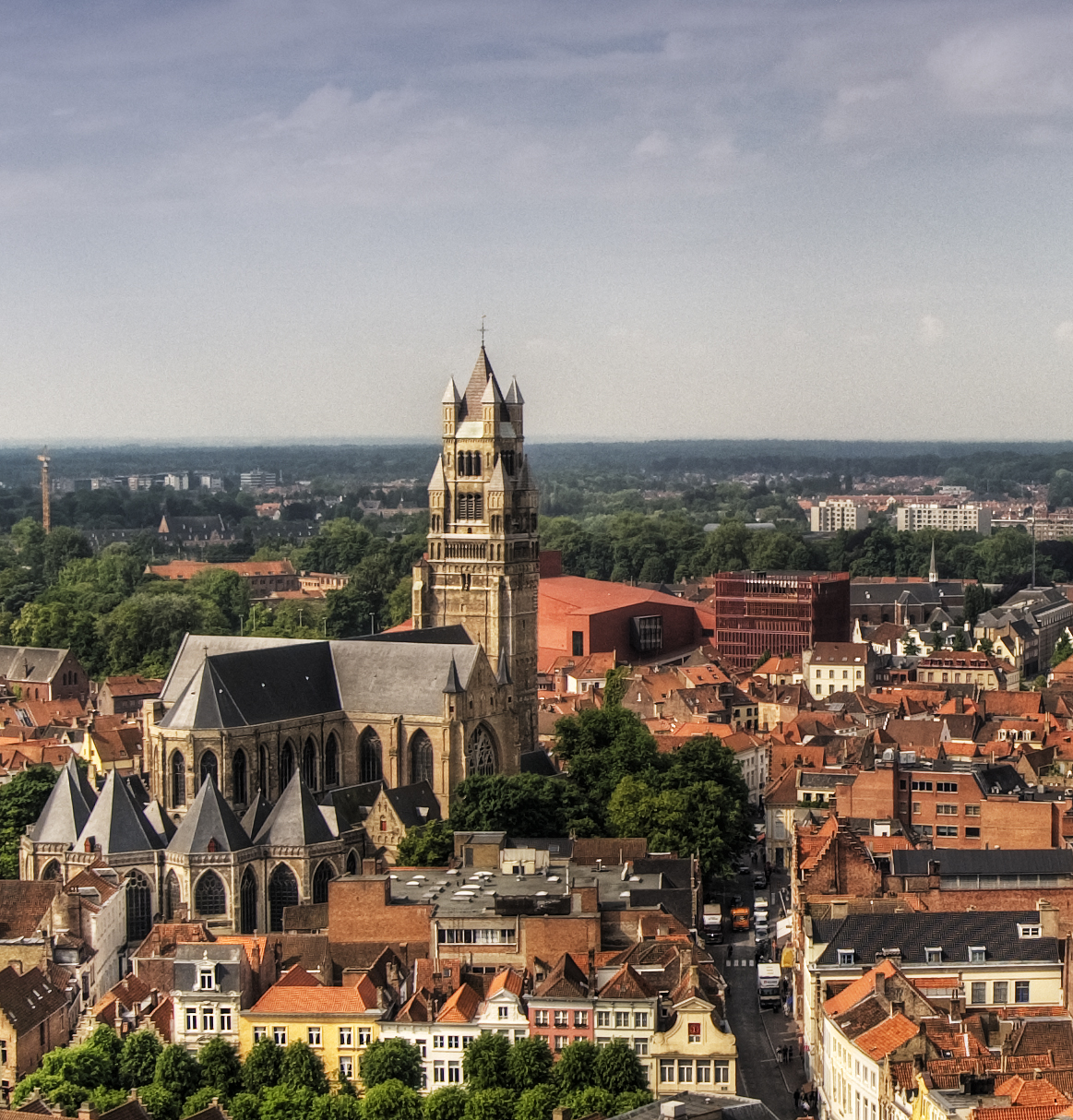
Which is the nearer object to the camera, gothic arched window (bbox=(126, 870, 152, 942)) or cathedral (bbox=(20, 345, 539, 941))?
gothic arched window (bbox=(126, 870, 152, 942))

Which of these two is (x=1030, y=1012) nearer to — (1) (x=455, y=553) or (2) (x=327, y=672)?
(2) (x=327, y=672)

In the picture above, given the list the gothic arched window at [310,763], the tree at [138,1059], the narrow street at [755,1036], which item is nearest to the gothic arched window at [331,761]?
the gothic arched window at [310,763]

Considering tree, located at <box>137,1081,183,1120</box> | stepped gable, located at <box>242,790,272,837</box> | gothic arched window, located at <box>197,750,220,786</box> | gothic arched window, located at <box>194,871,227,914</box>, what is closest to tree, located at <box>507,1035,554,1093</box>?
tree, located at <box>137,1081,183,1120</box>

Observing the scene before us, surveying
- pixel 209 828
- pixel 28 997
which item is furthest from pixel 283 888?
pixel 28 997

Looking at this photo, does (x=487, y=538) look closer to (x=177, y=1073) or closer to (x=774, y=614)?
(x=177, y=1073)

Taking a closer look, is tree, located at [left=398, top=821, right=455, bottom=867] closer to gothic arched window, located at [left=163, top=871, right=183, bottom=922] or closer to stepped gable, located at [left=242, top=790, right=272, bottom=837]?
stepped gable, located at [left=242, top=790, right=272, bottom=837]

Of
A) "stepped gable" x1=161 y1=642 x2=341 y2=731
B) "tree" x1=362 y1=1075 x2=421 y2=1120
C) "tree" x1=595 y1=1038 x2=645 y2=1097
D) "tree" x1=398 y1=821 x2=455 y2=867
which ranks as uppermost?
"stepped gable" x1=161 y1=642 x2=341 y2=731
